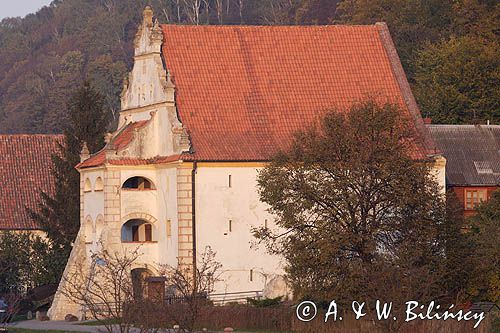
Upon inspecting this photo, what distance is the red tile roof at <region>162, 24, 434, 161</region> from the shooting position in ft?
202

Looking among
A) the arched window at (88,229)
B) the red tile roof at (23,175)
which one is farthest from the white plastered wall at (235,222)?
the red tile roof at (23,175)

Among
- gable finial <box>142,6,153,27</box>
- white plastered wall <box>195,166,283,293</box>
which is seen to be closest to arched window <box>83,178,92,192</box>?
white plastered wall <box>195,166,283,293</box>

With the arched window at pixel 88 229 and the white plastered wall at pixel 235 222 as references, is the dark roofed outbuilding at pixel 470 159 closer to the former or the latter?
the white plastered wall at pixel 235 222

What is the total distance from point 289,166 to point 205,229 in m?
10.5

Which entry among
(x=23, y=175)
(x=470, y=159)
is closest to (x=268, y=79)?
(x=470, y=159)

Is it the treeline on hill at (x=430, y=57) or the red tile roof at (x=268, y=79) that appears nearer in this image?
the red tile roof at (x=268, y=79)

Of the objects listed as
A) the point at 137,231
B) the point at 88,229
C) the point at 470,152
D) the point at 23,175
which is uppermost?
the point at 23,175

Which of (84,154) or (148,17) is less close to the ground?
(148,17)

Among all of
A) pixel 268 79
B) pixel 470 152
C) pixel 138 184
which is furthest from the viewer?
pixel 470 152

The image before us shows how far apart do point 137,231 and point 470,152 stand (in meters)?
16.0

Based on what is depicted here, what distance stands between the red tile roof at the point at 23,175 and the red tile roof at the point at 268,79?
690 inches

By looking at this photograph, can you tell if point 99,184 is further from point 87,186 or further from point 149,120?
point 149,120

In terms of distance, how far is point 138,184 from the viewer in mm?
63531

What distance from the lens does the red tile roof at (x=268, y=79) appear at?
61469mm
